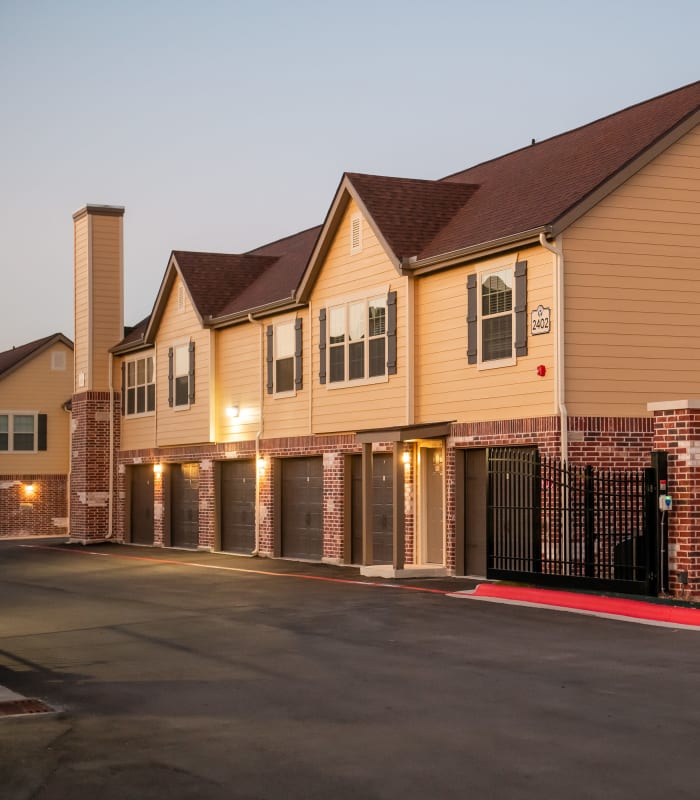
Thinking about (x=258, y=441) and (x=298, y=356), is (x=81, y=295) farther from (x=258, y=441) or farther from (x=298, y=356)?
(x=298, y=356)

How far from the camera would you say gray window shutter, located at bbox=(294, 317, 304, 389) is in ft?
101

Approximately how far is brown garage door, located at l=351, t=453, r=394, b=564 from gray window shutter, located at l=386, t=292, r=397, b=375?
6.99 feet

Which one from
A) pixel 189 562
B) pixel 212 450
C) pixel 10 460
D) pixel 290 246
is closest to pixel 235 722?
pixel 189 562

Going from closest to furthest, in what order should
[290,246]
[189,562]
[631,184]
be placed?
1. [631,184]
2. [189,562]
3. [290,246]

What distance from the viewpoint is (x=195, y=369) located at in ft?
119

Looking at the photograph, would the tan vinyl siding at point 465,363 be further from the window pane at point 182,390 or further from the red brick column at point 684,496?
the window pane at point 182,390

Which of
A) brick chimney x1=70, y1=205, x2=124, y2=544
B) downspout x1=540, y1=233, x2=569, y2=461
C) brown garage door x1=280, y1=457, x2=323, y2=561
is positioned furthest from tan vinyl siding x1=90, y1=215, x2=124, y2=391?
downspout x1=540, y1=233, x2=569, y2=461

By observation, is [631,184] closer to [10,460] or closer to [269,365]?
[269,365]

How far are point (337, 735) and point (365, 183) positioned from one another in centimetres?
1941

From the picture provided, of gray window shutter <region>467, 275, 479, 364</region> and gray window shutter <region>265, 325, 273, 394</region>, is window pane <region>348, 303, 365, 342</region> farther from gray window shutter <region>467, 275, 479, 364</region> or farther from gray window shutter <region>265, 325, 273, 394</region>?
gray window shutter <region>265, 325, 273, 394</region>

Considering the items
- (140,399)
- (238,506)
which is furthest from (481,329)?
(140,399)

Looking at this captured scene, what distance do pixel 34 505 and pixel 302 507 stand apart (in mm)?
27605

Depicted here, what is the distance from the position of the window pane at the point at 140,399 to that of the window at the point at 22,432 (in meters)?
16.4

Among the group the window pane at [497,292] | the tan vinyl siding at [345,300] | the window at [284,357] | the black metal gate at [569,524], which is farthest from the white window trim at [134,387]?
the black metal gate at [569,524]
